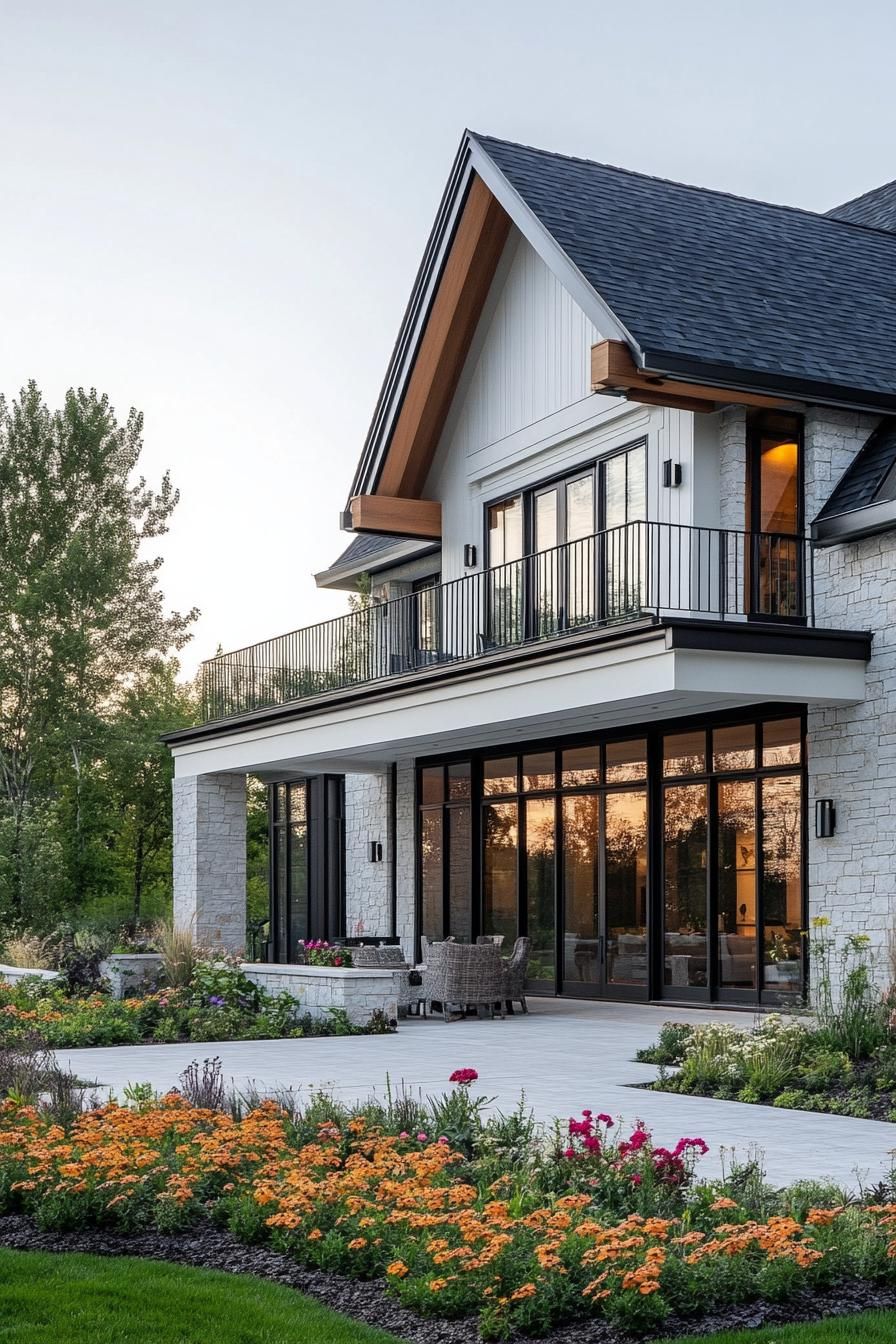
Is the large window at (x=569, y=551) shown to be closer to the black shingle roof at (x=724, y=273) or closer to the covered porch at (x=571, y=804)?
the covered porch at (x=571, y=804)

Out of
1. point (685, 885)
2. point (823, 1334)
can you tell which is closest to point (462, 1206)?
point (823, 1334)

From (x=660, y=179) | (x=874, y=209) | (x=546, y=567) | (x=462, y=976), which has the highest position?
(x=874, y=209)

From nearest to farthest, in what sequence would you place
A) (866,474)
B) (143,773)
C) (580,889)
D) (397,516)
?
(866,474) → (580,889) → (397,516) → (143,773)

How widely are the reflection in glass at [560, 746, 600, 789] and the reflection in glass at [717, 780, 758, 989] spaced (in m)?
2.49

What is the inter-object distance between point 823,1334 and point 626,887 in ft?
46.8

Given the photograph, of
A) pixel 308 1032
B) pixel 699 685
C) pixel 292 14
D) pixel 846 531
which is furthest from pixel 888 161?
pixel 308 1032

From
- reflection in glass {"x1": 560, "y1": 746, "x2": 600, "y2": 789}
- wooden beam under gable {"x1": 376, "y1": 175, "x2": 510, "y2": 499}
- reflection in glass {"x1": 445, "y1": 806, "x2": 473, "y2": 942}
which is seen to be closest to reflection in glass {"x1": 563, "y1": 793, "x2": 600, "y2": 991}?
reflection in glass {"x1": 560, "y1": 746, "x2": 600, "y2": 789}

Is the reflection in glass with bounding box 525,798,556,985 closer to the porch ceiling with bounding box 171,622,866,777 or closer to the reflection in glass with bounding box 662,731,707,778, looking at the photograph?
the porch ceiling with bounding box 171,622,866,777

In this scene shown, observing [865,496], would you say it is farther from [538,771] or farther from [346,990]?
[346,990]

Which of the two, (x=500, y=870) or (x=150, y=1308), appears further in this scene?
(x=500, y=870)

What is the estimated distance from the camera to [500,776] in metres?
22.1

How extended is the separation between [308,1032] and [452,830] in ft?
25.1

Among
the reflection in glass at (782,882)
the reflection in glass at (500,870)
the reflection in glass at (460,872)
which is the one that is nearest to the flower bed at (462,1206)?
the reflection in glass at (782,882)

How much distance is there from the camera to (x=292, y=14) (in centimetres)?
1983
